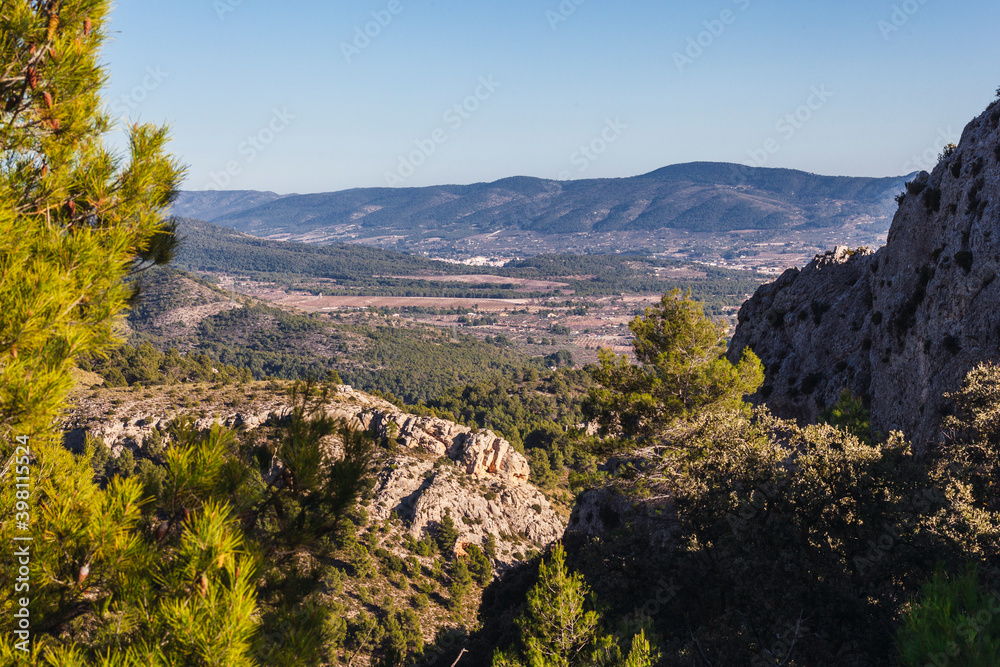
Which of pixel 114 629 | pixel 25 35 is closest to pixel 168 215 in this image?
pixel 25 35

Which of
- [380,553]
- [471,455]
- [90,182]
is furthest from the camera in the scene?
[471,455]

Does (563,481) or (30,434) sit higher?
(30,434)

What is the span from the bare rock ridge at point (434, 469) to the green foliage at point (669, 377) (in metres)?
29.3

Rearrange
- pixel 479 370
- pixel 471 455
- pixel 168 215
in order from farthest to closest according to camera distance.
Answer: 1. pixel 479 370
2. pixel 471 455
3. pixel 168 215

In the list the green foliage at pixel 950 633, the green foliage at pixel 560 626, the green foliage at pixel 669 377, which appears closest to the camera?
the green foliage at pixel 950 633

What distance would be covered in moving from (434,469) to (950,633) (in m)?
49.8

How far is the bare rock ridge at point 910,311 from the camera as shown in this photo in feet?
74.2

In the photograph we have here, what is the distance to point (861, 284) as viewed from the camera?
Answer: 36.4 meters

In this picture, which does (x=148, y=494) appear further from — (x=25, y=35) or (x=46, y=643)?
(x=25, y=35)

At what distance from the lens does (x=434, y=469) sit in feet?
178

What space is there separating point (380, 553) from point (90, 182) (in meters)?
41.6

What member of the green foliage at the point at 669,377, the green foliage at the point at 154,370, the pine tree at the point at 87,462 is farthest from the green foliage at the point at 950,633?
the green foliage at the point at 154,370

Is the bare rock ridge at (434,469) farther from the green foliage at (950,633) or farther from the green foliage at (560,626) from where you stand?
the green foliage at (950,633)

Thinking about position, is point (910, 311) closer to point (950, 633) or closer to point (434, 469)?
point (950, 633)
